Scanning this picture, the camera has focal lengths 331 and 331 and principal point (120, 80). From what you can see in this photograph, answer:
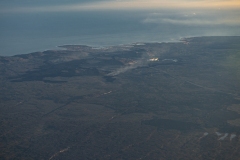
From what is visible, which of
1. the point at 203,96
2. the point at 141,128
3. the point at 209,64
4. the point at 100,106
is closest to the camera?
the point at 141,128

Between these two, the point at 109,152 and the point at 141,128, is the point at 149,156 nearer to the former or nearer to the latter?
the point at 109,152

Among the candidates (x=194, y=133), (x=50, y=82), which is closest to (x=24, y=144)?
(x=194, y=133)

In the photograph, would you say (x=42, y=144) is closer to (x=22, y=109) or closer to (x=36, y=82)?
(x=22, y=109)

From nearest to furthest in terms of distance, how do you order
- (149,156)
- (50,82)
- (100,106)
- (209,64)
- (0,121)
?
(149,156)
(0,121)
(100,106)
(50,82)
(209,64)

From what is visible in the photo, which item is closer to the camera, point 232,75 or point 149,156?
point 149,156

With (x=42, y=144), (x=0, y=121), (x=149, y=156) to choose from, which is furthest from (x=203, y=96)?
(x=0, y=121)

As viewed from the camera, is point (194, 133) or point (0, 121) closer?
point (194, 133)
